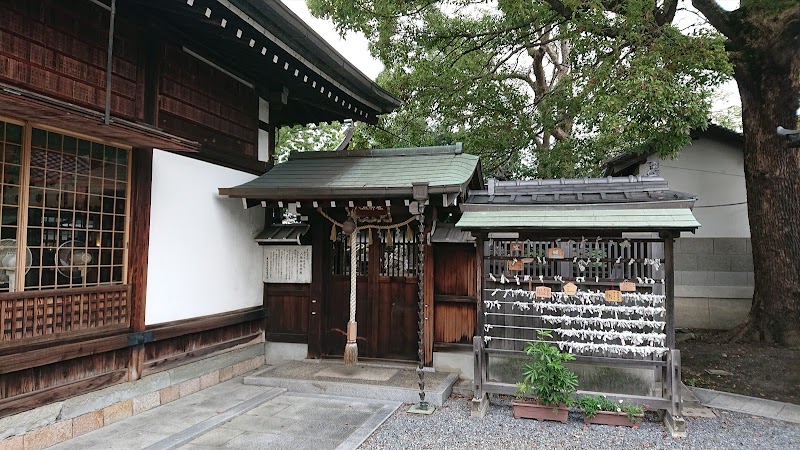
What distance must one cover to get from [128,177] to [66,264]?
121 cm

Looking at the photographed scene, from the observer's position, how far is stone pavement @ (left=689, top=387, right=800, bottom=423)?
6.00m

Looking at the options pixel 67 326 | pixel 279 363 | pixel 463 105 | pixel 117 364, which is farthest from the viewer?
pixel 463 105

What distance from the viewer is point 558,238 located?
5973 mm

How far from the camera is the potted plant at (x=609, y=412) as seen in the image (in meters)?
5.40

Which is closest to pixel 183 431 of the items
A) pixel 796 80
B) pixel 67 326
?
pixel 67 326

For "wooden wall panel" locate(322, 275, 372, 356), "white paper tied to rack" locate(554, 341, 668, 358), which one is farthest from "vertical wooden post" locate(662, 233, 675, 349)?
"wooden wall panel" locate(322, 275, 372, 356)

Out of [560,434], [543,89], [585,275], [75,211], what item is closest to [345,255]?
[585,275]

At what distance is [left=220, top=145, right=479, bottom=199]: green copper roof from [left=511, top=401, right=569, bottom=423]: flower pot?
9.01ft

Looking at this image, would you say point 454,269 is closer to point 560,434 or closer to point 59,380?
point 560,434

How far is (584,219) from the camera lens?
557 cm

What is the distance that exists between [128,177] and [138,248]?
86 cm

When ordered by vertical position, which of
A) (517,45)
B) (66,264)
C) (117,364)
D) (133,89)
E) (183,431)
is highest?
(517,45)

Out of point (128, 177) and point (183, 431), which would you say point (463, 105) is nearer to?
point (128, 177)

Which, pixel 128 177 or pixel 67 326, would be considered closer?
pixel 67 326
